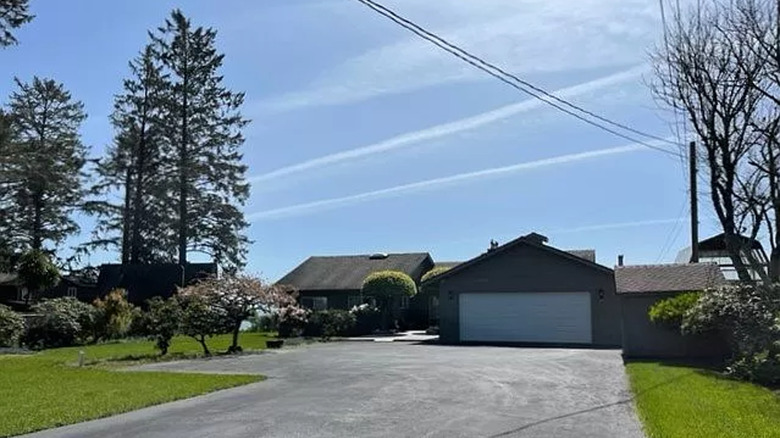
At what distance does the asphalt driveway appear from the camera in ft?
31.5

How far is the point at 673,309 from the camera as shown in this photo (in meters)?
A: 21.1

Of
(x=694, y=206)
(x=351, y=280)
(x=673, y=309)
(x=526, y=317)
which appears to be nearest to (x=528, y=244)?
(x=526, y=317)

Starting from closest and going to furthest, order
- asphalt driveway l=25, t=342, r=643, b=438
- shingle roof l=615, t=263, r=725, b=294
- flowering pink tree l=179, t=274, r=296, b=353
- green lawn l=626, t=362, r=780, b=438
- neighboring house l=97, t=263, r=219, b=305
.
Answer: green lawn l=626, t=362, r=780, b=438 → asphalt driveway l=25, t=342, r=643, b=438 → shingle roof l=615, t=263, r=725, b=294 → flowering pink tree l=179, t=274, r=296, b=353 → neighboring house l=97, t=263, r=219, b=305

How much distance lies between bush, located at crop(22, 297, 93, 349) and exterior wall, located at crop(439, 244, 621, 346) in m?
14.1

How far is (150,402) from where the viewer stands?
1229 cm

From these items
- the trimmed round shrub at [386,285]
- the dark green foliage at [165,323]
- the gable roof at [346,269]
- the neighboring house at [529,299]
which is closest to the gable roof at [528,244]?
the neighboring house at [529,299]

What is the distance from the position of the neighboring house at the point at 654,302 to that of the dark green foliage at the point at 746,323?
158 cm

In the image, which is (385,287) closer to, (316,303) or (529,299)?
(316,303)

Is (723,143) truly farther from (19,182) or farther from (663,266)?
Answer: (19,182)

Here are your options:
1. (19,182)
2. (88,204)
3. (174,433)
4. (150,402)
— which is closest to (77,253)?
(88,204)

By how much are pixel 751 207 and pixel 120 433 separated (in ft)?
55.6

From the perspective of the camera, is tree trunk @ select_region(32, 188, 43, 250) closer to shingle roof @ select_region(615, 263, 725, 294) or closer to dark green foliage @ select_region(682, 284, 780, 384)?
shingle roof @ select_region(615, 263, 725, 294)

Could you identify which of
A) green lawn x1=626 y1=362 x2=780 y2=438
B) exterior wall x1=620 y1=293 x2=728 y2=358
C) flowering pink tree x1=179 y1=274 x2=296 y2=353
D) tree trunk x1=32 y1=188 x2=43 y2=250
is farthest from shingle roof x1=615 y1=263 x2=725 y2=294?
tree trunk x1=32 y1=188 x2=43 y2=250

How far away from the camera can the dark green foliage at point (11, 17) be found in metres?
30.8
